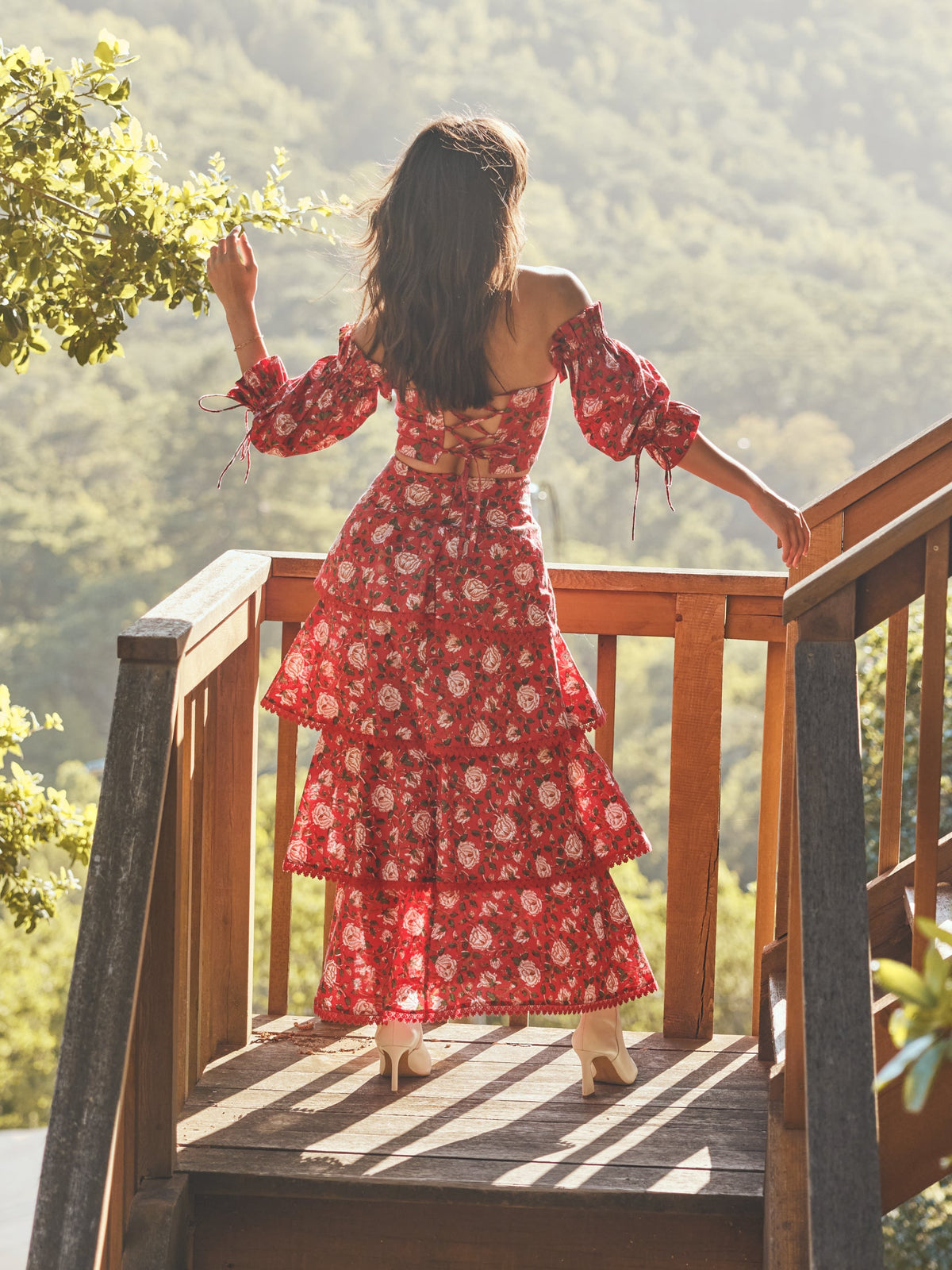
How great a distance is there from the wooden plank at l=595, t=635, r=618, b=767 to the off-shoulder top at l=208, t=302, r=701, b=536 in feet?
1.43

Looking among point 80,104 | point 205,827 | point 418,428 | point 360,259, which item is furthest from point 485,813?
point 80,104

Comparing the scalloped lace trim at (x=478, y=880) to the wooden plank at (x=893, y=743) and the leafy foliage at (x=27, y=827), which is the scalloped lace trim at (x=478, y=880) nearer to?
the wooden plank at (x=893, y=743)

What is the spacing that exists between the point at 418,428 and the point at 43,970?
63.5ft

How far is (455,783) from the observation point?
224 centimetres

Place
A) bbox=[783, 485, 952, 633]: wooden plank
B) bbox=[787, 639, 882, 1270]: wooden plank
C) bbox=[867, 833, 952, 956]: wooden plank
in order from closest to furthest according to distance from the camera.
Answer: bbox=[787, 639, 882, 1270]: wooden plank, bbox=[783, 485, 952, 633]: wooden plank, bbox=[867, 833, 952, 956]: wooden plank

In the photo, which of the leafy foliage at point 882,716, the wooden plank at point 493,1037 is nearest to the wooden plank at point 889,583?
the wooden plank at point 493,1037

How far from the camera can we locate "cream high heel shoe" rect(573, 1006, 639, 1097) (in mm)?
2299

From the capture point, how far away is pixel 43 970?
1956cm

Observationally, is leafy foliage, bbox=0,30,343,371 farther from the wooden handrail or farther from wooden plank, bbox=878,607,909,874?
wooden plank, bbox=878,607,909,874

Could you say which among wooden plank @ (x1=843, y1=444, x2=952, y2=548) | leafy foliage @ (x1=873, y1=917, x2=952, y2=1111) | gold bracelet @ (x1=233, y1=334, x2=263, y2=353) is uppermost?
gold bracelet @ (x1=233, y1=334, x2=263, y2=353)

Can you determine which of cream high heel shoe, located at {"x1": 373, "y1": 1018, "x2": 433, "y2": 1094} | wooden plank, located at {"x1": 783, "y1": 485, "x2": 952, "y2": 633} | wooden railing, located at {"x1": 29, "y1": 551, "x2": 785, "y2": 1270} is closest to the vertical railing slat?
wooden railing, located at {"x1": 29, "y1": 551, "x2": 785, "y2": 1270}

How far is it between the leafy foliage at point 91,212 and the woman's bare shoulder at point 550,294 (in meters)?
0.40

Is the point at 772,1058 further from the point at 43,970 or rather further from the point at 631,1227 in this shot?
the point at 43,970

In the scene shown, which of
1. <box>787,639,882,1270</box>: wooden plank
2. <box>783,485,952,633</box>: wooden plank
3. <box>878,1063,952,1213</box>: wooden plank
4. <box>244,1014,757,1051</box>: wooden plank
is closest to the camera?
<box>787,639,882,1270</box>: wooden plank
